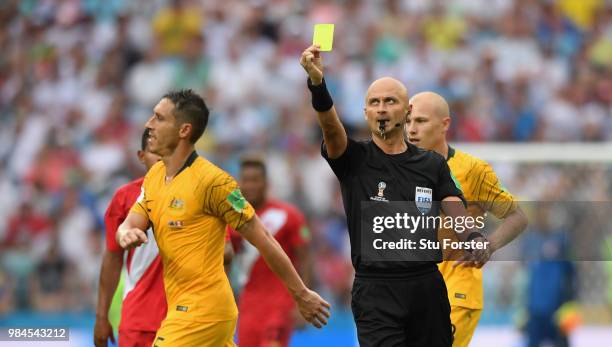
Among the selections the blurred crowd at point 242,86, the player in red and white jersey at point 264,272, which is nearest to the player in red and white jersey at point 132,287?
the player in red and white jersey at point 264,272

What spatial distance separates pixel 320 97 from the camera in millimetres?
7164

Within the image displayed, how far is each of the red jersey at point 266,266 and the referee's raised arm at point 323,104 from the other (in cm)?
427

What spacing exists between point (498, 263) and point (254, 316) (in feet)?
14.5

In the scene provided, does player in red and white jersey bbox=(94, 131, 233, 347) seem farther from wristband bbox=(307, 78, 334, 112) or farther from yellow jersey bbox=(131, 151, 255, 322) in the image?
wristband bbox=(307, 78, 334, 112)

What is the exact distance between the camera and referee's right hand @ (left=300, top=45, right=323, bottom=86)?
23.0ft

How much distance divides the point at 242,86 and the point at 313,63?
1168cm

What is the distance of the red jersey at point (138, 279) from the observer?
8.69 m

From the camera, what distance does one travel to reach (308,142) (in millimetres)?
17562

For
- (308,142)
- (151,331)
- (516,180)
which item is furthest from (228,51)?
(151,331)

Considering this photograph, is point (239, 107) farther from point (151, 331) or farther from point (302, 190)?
point (151, 331)

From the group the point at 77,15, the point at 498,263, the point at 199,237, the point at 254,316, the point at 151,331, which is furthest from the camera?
the point at 77,15

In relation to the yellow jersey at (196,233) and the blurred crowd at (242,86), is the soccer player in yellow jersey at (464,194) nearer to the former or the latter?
the yellow jersey at (196,233)

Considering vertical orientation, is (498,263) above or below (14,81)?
below

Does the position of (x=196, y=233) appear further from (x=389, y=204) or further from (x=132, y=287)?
(x=132, y=287)
